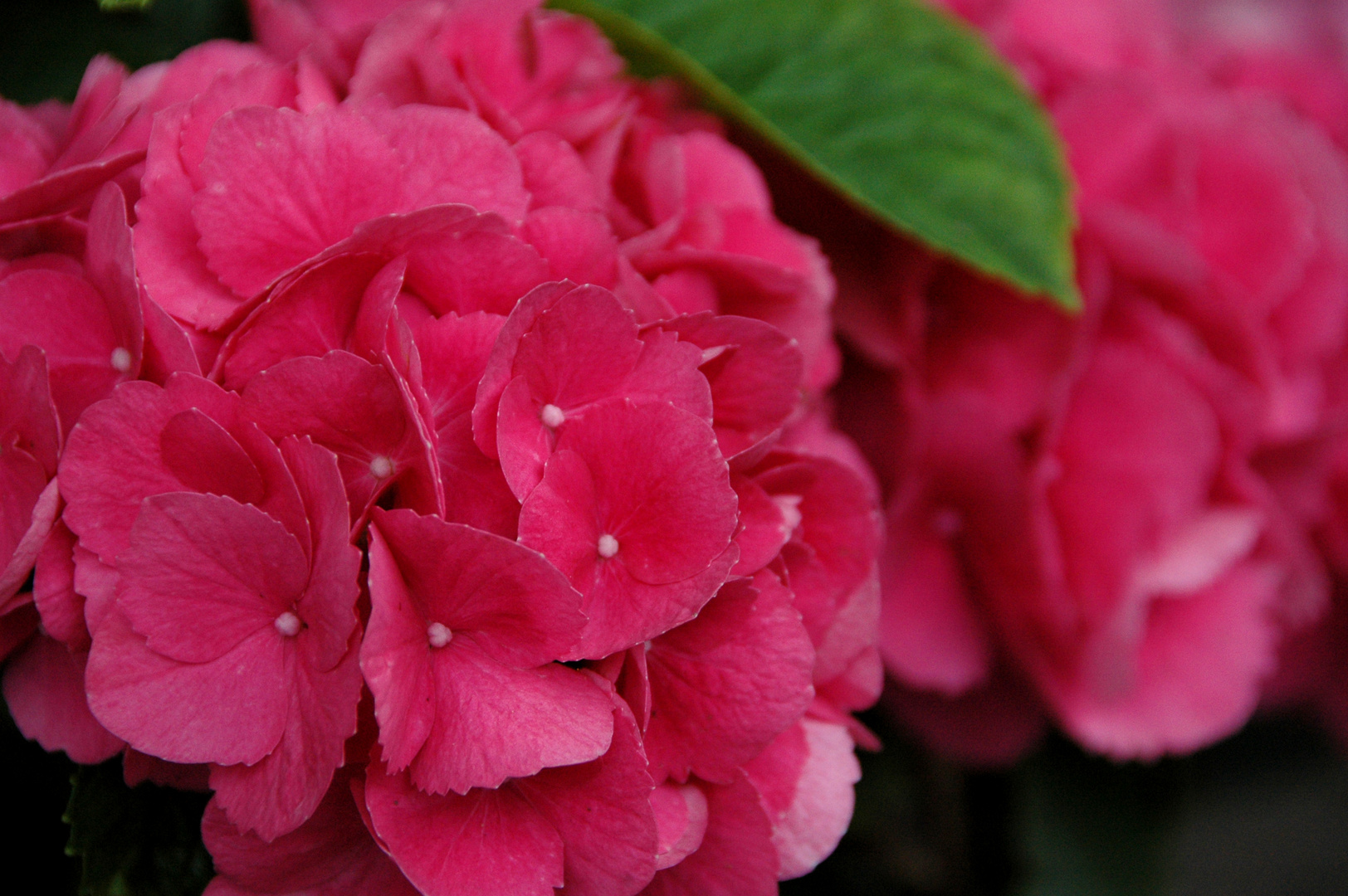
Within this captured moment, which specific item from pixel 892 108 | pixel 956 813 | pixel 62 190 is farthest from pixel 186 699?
pixel 956 813

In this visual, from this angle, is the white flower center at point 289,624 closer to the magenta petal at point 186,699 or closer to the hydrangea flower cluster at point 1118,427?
the magenta petal at point 186,699

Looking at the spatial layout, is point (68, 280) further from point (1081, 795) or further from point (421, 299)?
point (1081, 795)

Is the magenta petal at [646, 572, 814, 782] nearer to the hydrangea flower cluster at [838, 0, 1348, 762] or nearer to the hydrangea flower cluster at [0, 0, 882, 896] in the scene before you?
the hydrangea flower cluster at [0, 0, 882, 896]

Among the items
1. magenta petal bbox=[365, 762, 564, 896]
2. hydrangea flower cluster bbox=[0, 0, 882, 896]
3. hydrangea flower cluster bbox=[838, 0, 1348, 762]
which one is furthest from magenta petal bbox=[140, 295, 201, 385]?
hydrangea flower cluster bbox=[838, 0, 1348, 762]

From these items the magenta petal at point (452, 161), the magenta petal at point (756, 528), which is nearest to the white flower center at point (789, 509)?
the magenta petal at point (756, 528)

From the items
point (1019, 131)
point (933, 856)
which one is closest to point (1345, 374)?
point (1019, 131)
